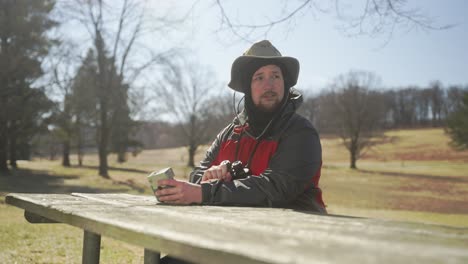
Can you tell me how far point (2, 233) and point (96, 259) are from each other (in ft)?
15.9

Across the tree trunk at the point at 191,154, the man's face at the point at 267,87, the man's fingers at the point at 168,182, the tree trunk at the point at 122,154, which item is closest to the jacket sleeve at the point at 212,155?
the man's face at the point at 267,87

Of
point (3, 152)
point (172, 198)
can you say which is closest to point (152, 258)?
point (172, 198)

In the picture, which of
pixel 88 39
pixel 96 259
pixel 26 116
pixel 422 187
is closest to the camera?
pixel 96 259

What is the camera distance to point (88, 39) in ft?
78.0

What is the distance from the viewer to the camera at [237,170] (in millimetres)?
2707

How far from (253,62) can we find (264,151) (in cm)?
89

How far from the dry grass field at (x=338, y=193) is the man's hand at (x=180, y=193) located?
1264 mm

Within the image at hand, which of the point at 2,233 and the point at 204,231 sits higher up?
the point at 204,231

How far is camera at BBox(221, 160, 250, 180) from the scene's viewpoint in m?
2.71

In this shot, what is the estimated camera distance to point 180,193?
2314 mm

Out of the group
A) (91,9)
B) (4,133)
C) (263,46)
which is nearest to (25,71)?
(4,133)

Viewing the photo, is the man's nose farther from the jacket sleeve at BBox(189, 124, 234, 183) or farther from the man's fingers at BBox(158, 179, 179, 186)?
the man's fingers at BBox(158, 179, 179, 186)

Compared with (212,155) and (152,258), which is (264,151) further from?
(152,258)

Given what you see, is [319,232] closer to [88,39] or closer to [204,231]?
[204,231]
